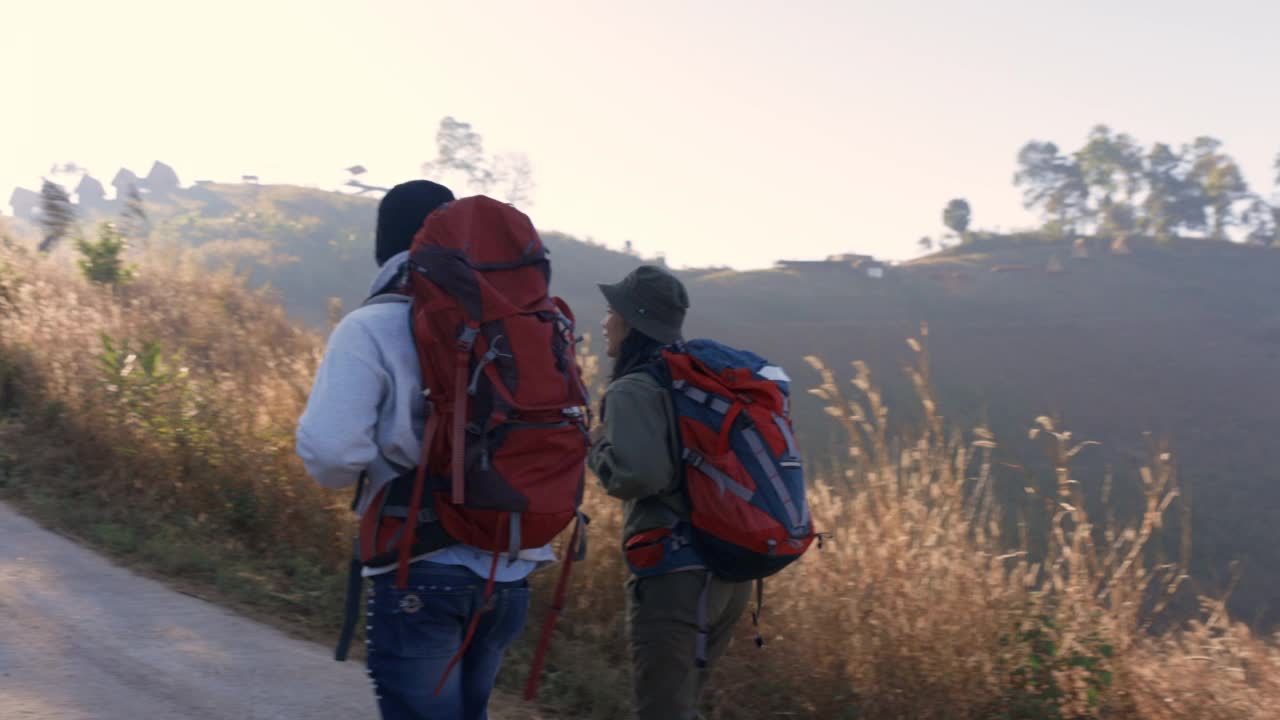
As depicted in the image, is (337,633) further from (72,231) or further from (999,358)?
(999,358)

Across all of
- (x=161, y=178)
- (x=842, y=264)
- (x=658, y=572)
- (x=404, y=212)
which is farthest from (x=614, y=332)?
(x=161, y=178)

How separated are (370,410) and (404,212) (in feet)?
1.78

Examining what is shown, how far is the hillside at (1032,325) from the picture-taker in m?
35.5

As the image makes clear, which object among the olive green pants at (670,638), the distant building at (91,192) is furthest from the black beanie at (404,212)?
the distant building at (91,192)

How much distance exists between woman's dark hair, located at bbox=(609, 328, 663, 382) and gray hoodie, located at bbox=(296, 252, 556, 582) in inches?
46.2

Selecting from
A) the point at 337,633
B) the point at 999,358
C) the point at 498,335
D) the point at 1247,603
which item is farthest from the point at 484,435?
the point at 999,358

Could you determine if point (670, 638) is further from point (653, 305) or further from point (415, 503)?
point (415, 503)

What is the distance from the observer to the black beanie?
2430mm

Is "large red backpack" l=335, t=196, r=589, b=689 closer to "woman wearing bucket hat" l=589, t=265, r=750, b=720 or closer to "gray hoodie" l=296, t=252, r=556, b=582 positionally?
"gray hoodie" l=296, t=252, r=556, b=582

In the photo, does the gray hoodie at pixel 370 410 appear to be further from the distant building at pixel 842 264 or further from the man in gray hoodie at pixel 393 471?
the distant building at pixel 842 264

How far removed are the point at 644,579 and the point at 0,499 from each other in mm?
4330

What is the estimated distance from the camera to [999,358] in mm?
49812

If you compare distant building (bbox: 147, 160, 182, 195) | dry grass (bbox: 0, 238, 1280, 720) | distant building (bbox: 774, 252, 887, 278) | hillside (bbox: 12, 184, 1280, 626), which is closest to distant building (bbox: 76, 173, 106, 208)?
distant building (bbox: 147, 160, 182, 195)

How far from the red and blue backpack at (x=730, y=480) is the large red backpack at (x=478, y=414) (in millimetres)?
854
